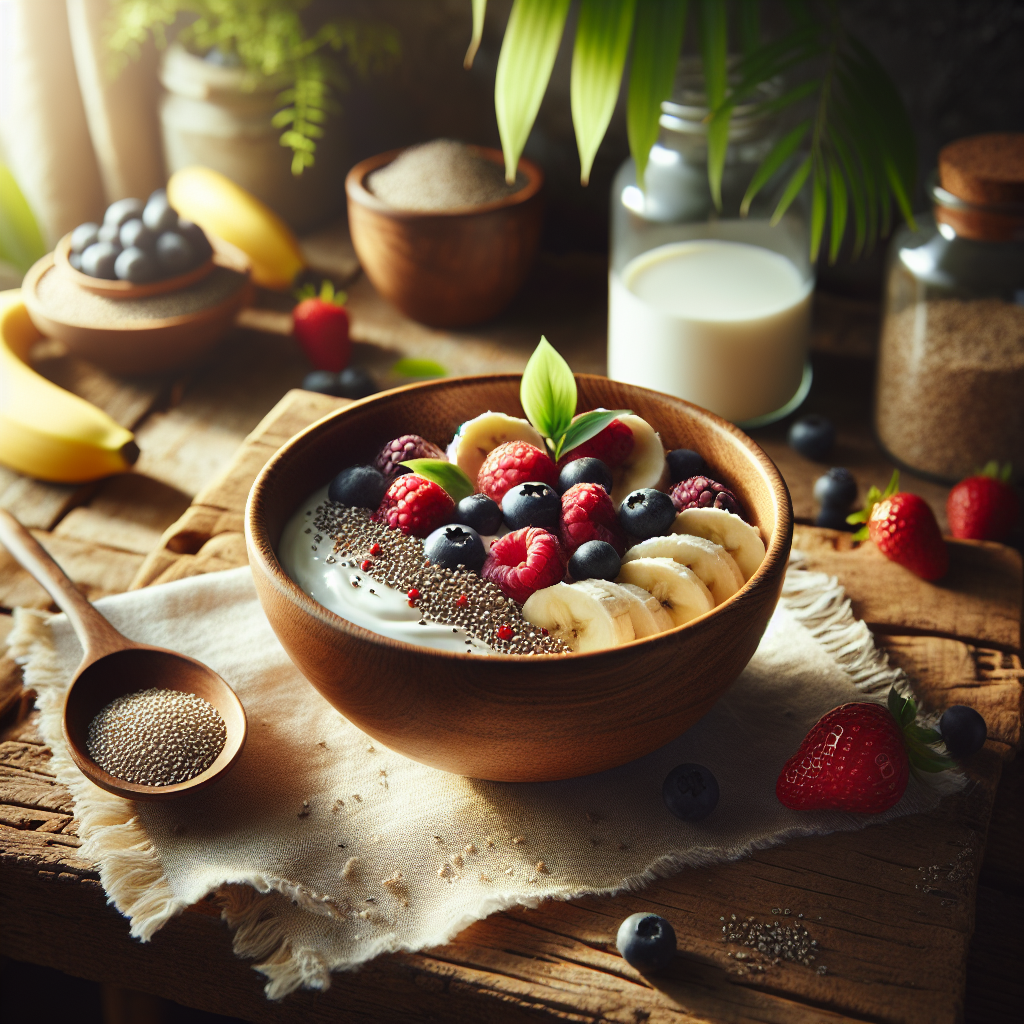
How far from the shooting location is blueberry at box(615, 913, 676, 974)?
688mm

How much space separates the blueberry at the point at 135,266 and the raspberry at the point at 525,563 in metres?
0.86

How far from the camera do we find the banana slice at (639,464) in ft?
2.95

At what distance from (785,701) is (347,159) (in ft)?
4.31

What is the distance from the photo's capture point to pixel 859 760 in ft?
2.56

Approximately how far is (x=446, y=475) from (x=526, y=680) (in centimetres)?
26

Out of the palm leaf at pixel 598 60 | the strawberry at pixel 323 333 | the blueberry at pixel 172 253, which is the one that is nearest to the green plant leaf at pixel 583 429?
the palm leaf at pixel 598 60

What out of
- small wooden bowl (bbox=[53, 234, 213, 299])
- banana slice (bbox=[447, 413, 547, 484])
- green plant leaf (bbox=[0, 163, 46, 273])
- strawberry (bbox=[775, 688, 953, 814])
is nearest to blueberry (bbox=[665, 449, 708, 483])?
banana slice (bbox=[447, 413, 547, 484])

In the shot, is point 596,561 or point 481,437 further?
point 481,437

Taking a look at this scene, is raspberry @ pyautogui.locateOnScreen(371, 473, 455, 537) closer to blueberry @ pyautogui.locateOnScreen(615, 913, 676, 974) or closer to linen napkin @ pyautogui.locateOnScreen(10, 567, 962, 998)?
linen napkin @ pyautogui.locateOnScreen(10, 567, 962, 998)

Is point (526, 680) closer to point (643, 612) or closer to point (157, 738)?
point (643, 612)

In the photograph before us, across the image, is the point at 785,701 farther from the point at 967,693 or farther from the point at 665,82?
the point at 665,82

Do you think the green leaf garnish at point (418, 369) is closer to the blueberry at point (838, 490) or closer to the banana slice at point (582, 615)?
the blueberry at point (838, 490)

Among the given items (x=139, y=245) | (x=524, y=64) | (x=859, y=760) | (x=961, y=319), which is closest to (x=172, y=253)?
(x=139, y=245)

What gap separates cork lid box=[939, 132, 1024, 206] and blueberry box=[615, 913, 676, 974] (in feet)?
2.82
